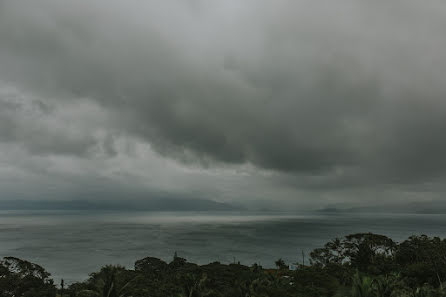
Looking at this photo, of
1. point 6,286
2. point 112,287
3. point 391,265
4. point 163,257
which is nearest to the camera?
point 112,287

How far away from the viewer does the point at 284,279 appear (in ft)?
156

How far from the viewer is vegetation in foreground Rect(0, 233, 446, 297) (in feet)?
94.2

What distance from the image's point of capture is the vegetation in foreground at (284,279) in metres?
28.7

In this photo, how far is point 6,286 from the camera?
4584cm

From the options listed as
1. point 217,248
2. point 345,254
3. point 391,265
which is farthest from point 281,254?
point 391,265

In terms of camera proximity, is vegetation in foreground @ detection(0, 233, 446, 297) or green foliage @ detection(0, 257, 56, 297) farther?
green foliage @ detection(0, 257, 56, 297)

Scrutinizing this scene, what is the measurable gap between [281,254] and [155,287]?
132m

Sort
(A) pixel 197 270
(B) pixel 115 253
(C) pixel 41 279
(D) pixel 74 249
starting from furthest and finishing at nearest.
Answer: (D) pixel 74 249 → (B) pixel 115 253 → (A) pixel 197 270 → (C) pixel 41 279

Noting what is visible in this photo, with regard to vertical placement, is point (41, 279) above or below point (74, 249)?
above

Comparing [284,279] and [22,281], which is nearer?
[284,279]

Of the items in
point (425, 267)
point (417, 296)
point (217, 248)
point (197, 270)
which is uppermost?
point (417, 296)

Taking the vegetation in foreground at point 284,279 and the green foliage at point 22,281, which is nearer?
the vegetation in foreground at point 284,279

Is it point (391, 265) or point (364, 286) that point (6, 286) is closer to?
point (364, 286)

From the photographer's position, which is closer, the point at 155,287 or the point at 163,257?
the point at 155,287
